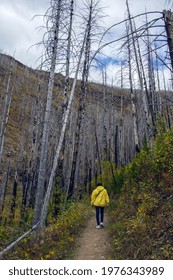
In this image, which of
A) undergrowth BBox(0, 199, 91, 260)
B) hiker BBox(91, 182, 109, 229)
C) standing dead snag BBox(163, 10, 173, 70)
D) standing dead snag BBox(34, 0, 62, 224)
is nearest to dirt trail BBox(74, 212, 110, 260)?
undergrowth BBox(0, 199, 91, 260)

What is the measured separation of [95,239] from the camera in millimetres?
6449

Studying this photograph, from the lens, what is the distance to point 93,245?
592cm

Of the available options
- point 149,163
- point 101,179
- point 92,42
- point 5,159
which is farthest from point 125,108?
point 149,163

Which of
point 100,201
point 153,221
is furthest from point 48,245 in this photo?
point 153,221

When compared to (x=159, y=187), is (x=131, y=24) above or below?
A: above

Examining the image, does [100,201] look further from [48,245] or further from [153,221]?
[153,221]

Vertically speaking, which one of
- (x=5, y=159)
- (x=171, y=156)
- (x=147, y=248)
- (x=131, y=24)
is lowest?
(x=147, y=248)

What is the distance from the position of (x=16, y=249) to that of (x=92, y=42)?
10006mm

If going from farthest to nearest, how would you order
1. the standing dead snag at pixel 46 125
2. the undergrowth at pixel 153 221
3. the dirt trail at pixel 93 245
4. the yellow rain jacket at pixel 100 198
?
the yellow rain jacket at pixel 100 198 → the standing dead snag at pixel 46 125 → the dirt trail at pixel 93 245 → the undergrowth at pixel 153 221

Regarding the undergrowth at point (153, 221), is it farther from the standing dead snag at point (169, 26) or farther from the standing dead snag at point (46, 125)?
the standing dead snag at point (169, 26)

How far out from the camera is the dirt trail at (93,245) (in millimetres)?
5172

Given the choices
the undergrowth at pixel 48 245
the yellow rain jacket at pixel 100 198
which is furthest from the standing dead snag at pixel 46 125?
the yellow rain jacket at pixel 100 198

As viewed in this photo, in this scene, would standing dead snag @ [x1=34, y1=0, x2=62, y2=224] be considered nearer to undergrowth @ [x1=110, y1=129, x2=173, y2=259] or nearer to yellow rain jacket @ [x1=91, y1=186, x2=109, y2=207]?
yellow rain jacket @ [x1=91, y1=186, x2=109, y2=207]
